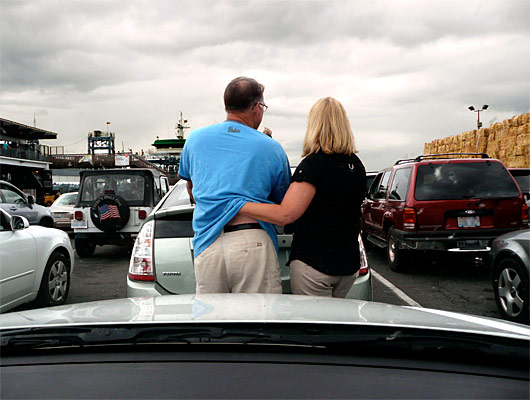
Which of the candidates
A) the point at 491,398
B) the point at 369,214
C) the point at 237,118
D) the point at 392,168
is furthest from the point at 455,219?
the point at 491,398

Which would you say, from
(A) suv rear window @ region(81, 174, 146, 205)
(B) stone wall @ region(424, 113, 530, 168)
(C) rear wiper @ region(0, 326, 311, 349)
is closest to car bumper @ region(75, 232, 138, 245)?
(A) suv rear window @ region(81, 174, 146, 205)

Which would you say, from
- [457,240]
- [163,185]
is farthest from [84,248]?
[457,240]

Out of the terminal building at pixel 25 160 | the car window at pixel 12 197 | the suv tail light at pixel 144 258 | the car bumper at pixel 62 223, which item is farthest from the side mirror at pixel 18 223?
the terminal building at pixel 25 160

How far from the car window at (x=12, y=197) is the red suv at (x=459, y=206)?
10.2 metres

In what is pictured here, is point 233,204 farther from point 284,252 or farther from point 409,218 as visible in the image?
point 409,218

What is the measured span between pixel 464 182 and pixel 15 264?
6.33 m

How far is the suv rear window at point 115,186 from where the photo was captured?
11.3 meters

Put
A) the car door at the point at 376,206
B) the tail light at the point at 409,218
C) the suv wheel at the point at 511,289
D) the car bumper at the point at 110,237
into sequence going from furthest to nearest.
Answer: the car bumper at the point at 110,237
the car door at the point at 376,206
the tail light at the point at 409,218
the suv wheel at the point at 511,289

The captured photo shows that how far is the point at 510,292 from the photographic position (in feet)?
17.1

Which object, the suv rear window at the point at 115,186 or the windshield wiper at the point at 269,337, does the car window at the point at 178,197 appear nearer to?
the windshield wiper at the point at 269,337

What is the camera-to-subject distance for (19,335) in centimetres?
154

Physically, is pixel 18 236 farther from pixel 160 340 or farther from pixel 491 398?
pixel 491 398

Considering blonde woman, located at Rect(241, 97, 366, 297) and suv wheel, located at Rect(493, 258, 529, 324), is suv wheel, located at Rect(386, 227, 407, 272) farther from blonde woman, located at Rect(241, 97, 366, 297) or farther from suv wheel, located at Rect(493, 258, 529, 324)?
blonde woman, located at Rect(241, 97, 366, 297)

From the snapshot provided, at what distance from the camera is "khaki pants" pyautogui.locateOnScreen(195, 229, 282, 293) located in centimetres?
256
